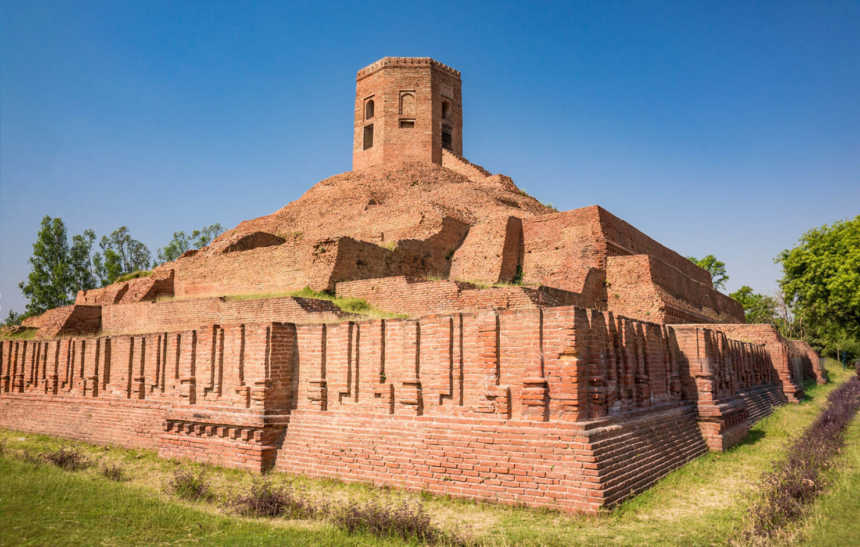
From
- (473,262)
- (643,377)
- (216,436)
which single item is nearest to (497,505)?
(643,377)

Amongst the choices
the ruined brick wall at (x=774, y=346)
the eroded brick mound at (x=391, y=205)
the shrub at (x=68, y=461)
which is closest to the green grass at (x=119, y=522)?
the shrub at (x=68, y=461)

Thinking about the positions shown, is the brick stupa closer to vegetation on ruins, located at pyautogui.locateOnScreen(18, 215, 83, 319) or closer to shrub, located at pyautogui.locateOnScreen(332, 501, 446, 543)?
shrub, located at pyautogui.locateOnScreen(332, 501, 446, 543)

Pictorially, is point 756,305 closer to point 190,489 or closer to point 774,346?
point 774,346

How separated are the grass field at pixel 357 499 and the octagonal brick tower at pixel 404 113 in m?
27.9

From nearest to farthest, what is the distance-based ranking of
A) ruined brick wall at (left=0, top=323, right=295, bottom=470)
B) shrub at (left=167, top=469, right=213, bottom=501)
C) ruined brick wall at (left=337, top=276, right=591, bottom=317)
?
shrub at (left=167, top=469, right=213, bottom=501) < ruined brick wall at (left=0, top=323, right=295, bottom=470) < ruined brick wall at (left=337, top=276, right=591, bottom=317)

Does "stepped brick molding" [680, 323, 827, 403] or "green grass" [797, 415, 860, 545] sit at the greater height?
"stepped brick molding" [680, 323, 827, 403]

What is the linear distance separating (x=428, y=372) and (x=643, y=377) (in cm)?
305

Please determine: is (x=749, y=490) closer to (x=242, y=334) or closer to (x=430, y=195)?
(x=242, y=334)

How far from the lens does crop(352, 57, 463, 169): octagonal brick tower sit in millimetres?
34312

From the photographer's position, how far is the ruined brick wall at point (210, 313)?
48.5ft

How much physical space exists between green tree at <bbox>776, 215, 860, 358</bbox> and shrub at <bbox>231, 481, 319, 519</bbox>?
32.7m

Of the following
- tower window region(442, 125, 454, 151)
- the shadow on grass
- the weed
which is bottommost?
the weed

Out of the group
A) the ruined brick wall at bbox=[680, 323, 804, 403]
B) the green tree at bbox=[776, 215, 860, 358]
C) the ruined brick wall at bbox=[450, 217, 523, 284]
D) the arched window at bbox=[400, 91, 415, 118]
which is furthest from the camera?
the arched window at bbox=[400, 91, 415, 118]

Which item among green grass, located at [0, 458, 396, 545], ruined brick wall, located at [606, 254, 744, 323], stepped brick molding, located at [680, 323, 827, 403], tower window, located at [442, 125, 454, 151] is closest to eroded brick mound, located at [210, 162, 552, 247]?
tower window, located at [442, 125, 454, 151]
